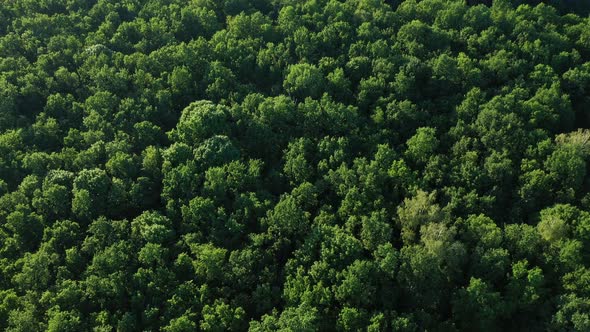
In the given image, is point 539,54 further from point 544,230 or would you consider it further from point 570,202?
point 544,230

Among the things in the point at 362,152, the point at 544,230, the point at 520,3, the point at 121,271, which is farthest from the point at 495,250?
the point at 520,3

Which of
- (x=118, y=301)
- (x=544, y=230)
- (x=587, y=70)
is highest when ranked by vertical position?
(x=587, y=70)

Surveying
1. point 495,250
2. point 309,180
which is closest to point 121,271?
point 309,180

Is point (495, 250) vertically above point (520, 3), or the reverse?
point (520, 3)

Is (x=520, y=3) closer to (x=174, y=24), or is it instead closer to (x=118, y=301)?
(x=174, y=24)

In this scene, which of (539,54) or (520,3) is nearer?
(539,54)

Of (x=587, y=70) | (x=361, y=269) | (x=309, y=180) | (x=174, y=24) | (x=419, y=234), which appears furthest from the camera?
(x=174, y=24)

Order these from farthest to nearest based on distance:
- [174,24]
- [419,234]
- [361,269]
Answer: [174,24] < [419,234] < [361,269]
